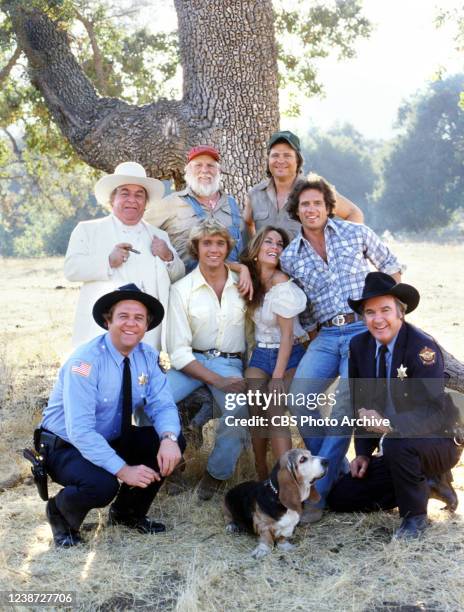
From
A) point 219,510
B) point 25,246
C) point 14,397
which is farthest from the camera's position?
point 25,246

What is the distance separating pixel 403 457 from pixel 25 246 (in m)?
47.5

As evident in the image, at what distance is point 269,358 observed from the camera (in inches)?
226

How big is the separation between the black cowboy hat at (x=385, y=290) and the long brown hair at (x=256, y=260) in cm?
101

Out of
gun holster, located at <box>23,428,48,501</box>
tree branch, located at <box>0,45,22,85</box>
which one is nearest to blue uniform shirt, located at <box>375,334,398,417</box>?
gun holster, located at <box>23,428,48,501</box>

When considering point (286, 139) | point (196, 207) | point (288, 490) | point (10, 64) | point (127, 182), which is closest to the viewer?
point (288, 490)

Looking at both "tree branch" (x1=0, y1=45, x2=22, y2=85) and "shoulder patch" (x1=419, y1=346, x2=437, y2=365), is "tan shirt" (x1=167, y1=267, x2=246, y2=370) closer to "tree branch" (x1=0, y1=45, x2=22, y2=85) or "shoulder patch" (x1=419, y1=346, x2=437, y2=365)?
"shoulder patch" (x1=419, y1=346, x2=437, y2=365)

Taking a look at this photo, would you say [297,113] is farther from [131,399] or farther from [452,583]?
[452,583]

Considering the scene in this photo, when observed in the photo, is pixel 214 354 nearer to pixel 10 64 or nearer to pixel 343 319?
pixel 343 319

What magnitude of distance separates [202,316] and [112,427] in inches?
49.3

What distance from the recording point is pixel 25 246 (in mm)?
49250

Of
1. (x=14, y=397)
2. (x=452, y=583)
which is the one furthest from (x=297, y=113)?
(x=452, y=583)

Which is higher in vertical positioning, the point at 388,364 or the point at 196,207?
the point at 196,207

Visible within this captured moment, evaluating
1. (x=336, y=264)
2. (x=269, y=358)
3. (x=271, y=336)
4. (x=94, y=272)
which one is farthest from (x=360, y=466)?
(x=94, y=272)

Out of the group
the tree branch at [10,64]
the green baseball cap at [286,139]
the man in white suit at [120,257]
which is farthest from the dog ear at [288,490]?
the tree branch at [10,64]
